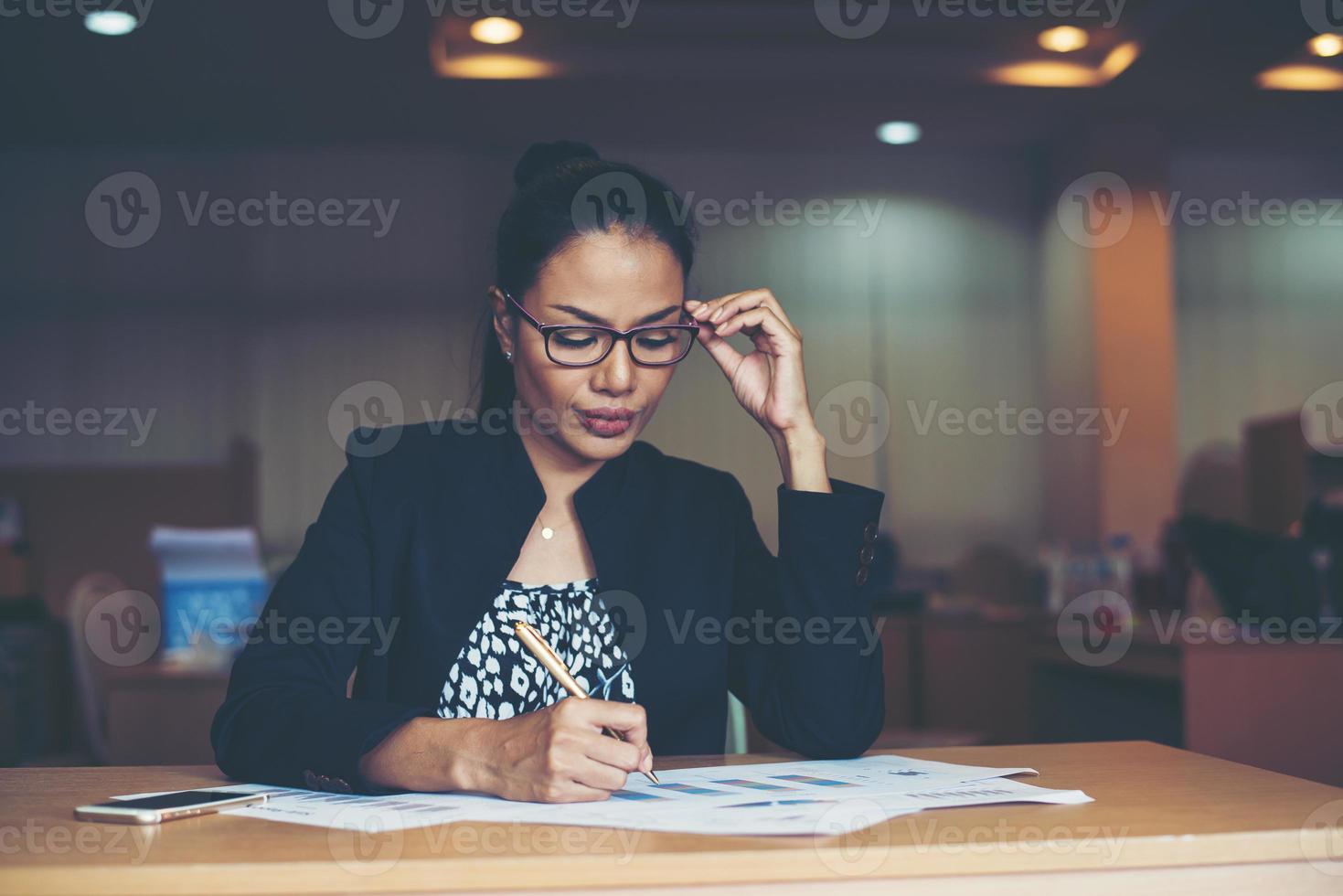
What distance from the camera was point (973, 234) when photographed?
610 centimetres

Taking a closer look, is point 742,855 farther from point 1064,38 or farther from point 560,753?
point 1064,38

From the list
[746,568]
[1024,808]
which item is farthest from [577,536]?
[1024,808]

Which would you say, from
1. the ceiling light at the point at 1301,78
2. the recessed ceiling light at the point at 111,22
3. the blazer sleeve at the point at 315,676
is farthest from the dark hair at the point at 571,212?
the ceiling light at the point at 1301,78

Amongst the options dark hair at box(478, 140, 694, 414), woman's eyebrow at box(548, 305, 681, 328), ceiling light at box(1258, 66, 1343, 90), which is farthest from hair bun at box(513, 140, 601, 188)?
ceiling light at box(1258, 66, 1343, 90)

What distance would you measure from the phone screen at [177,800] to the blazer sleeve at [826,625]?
579mm

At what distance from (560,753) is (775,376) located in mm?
618

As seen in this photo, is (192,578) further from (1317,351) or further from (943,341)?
(1317,351)

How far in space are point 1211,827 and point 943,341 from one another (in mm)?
5399

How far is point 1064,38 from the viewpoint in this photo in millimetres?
4664

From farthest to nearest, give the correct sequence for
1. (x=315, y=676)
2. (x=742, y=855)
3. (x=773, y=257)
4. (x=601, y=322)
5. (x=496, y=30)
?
(x=773, y=257) → (x=496, y=30) → (x=601, y=322) → (x=315, y=676) → (x=742, y=855)

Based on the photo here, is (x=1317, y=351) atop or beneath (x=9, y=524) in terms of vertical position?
atop

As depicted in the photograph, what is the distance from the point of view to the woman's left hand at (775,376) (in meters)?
1.37

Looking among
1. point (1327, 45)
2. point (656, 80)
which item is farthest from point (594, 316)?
point (1327, 45)

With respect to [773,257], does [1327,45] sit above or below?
above
